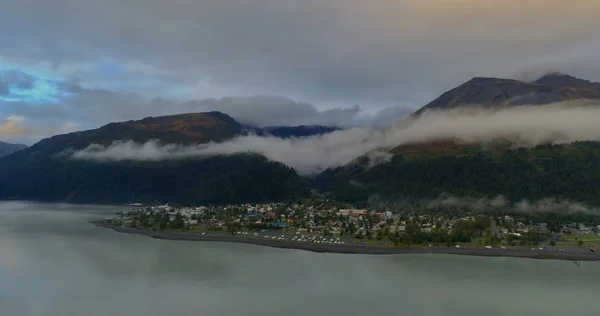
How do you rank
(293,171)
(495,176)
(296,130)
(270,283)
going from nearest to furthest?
(270,283)
(495,176)
(293,171)
(296,130)

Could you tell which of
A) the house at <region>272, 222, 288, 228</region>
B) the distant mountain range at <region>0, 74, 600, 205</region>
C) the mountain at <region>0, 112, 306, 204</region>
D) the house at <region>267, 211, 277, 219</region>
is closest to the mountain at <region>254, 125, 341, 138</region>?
the distant mountain range at <region>0, 74, 600, 205</region>

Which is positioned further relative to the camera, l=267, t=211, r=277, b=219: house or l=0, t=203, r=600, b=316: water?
l=267, t=211, r=277, b=219: house

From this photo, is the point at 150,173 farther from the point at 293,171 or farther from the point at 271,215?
the point at 271,215

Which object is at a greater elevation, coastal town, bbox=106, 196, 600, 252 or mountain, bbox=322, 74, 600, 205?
mountain, bbox=322, 74, 600, 205

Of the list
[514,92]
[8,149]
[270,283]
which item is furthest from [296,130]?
[270,283]

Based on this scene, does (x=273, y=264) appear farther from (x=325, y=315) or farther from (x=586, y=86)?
(x=586, y=86)

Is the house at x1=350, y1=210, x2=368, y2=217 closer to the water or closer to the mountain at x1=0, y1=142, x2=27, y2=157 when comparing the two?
the water

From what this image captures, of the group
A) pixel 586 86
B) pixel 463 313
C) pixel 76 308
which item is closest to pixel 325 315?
pixel 463 313

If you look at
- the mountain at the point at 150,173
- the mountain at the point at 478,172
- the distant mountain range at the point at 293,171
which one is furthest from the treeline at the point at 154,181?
the mountain at the point at 478,172
